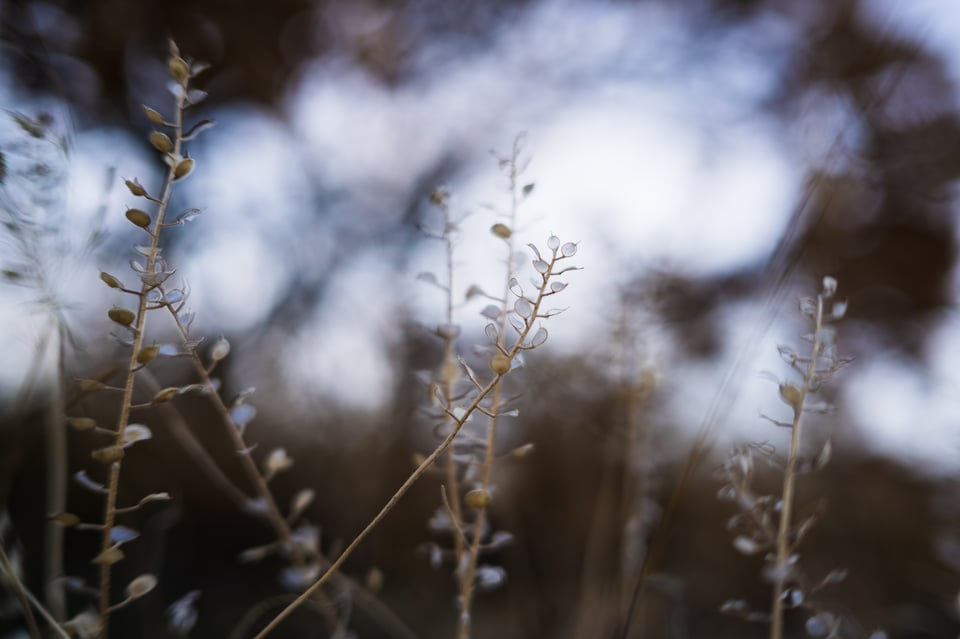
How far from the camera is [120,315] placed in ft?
0.73

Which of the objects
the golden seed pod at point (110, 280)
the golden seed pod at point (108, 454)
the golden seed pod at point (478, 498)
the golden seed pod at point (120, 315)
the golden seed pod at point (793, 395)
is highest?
the golden seed pod at point (793, 395)

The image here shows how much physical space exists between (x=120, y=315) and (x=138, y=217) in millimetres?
37

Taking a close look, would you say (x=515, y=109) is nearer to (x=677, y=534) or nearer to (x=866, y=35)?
(x=866, y=35)

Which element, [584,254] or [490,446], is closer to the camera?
[490,446]

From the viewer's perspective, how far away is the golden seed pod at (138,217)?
9.0 inches

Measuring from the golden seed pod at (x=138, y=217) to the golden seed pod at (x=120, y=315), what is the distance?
1.2 inches

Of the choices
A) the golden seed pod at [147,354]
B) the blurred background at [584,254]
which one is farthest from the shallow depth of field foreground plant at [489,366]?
the blurred background at [584,254]

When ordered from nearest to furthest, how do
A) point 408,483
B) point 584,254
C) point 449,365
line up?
1. point 408,483
2. point 449,365
3. point 584,254

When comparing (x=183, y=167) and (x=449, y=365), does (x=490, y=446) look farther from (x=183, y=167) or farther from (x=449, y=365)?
(x=183, y=167)

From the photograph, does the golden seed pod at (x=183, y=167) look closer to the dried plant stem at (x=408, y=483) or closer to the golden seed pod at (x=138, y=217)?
the golden seed pod at (x=138, y=217)

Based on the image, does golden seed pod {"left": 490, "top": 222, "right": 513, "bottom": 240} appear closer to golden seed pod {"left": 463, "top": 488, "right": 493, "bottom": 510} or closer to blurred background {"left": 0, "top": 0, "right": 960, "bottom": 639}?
golden seed pod {"left": 463, "top": 488, "right": 493, "bottom": 510}

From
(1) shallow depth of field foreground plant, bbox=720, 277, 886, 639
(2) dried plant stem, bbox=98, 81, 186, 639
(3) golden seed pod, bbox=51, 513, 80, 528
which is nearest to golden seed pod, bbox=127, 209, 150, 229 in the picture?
(2) dried plant stem, bbox=98, 81, 186, 639

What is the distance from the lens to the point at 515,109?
178cm

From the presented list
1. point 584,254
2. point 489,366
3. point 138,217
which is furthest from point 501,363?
point 584,254
